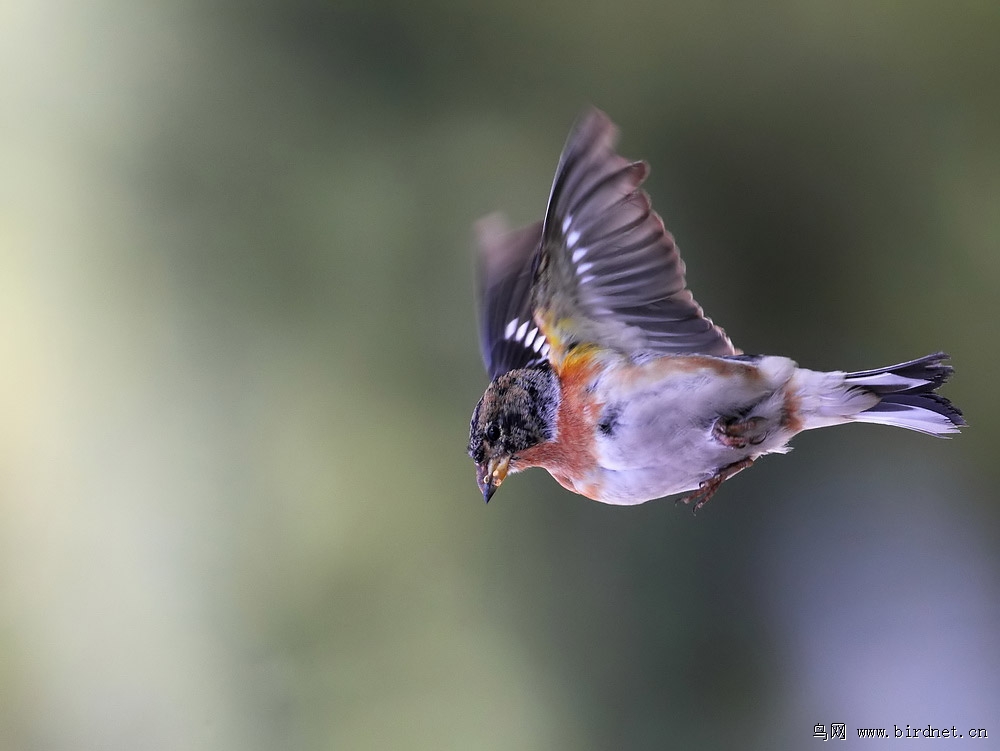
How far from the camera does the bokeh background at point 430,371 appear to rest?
1107mm

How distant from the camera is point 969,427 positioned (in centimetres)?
112

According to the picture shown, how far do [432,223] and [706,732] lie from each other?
3.04 feet

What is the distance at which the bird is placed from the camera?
2.34 ft

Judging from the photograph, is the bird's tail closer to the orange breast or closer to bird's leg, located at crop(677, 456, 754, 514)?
bird's leg, located at crop(677, 456, 754, 514)

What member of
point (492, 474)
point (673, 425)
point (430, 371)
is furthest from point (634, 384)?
point (430, 371)

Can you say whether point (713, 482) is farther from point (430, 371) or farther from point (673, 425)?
point (430, 371)

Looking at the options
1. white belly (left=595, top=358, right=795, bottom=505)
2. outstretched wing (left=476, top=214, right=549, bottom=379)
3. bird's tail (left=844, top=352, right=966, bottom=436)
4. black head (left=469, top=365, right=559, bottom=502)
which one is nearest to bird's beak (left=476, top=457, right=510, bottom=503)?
black head (left=469, top=365, right=559, bottom=502)

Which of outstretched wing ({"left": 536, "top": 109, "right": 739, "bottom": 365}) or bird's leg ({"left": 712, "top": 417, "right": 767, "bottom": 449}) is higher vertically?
outstretched wing ({"left": 536, "top": 109, "right": 739, "bottom": 365})

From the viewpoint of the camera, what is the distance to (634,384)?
0.76 m

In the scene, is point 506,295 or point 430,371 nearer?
point 506,295

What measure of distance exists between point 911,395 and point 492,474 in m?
0.43

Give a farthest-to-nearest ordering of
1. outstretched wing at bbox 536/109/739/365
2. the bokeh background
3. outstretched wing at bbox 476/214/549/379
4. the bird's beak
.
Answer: the bokeh background < outstretched wing at bbox 476/214/549/379 < the bird's beak < outstretched wing at bbox 536/109/739/365

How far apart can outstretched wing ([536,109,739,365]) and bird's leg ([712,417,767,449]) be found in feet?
0.38

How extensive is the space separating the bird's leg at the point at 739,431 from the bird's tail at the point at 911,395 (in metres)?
0.10
